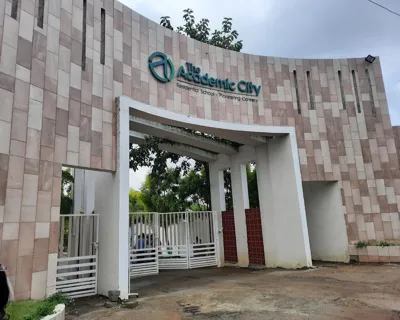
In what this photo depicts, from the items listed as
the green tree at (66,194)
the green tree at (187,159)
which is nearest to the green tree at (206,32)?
the green tree at (187,159)

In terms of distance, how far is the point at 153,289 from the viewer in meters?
7.04

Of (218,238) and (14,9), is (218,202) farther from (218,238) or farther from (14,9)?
(14,9)

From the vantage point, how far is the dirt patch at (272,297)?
4.66 meters

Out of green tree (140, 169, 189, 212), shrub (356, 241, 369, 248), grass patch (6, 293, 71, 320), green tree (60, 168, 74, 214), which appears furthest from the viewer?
green tree (140, 169, 189, 212)

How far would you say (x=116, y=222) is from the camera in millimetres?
6129

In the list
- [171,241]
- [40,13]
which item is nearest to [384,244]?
[171,241]

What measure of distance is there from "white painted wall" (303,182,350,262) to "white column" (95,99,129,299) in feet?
21.6

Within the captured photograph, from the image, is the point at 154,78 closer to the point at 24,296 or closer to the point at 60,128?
the point at 60,128

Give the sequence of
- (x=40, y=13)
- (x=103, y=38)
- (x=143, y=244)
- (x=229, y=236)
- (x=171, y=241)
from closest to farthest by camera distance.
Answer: (x=40, y=13) < (x=103, y=38) < (x=143, y=244) < (x=171, y=241) < (x=229, y=236)

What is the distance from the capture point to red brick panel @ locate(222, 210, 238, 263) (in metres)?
10.8

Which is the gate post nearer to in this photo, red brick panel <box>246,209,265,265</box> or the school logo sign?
red brick panel <box>246,209,265,265</box>

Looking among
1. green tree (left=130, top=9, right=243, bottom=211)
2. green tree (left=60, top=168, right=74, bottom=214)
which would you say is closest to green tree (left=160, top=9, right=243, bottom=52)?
green tree (left=130, top=9, right=243, bottom=211)

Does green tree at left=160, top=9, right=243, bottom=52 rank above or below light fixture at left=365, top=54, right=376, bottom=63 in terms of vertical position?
above

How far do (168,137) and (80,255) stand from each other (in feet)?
13.2
